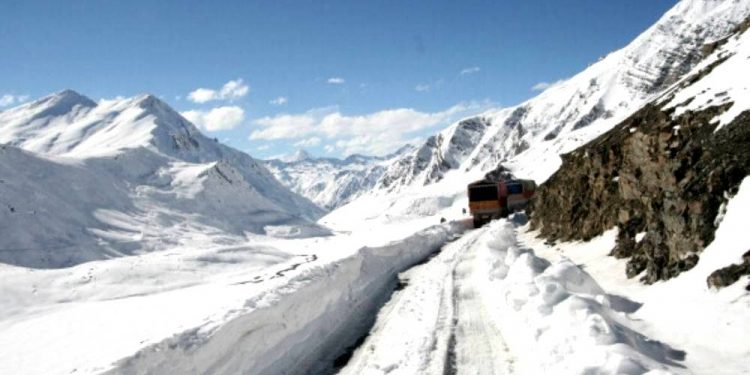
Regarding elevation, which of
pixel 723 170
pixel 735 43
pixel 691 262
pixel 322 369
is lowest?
pixel 322 369

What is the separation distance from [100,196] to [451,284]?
87466 mm

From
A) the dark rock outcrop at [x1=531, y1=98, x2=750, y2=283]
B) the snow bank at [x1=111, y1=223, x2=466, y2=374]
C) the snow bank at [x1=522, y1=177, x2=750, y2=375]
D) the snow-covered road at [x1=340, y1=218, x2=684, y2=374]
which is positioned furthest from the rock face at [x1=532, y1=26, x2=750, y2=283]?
the snow bank at [x1=111, y1=223, x2=466, y2=374]

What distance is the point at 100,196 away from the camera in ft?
296

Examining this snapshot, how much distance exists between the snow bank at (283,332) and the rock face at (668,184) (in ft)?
23.2

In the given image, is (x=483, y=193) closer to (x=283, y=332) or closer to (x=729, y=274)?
(x=283, y=332)

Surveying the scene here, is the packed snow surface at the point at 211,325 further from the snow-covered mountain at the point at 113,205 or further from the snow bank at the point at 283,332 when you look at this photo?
the snow-covered mountain at the point at 113,205

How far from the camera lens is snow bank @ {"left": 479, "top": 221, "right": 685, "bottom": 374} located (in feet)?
22.1

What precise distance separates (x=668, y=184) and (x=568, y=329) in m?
8.06

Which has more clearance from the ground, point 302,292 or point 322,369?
point 302,292

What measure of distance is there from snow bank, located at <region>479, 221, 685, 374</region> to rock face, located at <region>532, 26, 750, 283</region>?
1880 mm

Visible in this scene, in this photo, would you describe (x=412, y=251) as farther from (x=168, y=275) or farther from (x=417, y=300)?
(x=168, y=275)

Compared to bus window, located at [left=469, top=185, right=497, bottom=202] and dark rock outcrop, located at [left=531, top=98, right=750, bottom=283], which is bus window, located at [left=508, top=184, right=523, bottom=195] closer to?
bus window, located at [left=469, top=185, right=497, bottom=202]

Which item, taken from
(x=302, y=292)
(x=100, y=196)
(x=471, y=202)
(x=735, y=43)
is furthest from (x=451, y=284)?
(x=100, y=196)

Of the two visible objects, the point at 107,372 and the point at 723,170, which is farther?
the point at 723,170
